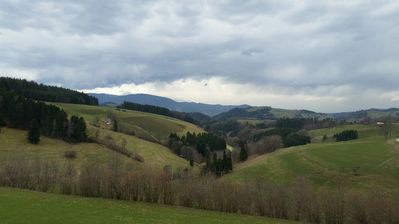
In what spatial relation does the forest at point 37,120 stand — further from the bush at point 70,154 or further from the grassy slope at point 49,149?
the bush at point 70,154

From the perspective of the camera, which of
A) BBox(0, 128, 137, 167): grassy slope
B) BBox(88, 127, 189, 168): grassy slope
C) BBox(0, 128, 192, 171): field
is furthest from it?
BBox(88, 127, 189, 168): grassy slope

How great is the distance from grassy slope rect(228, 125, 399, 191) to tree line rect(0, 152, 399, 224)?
4444 centimetres

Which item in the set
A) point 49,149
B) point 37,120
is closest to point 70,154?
point 49,149

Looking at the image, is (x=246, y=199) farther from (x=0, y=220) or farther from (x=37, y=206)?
(x=0, y=220)

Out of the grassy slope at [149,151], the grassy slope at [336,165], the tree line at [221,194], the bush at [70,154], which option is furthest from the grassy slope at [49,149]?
the grassy slope at [336,165]

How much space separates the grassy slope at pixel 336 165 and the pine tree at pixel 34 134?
62.3 meters

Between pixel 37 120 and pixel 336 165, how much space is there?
100 metres

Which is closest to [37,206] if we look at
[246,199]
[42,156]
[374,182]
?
[246,199]

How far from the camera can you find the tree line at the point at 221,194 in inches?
2876

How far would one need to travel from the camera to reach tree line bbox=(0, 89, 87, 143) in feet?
492

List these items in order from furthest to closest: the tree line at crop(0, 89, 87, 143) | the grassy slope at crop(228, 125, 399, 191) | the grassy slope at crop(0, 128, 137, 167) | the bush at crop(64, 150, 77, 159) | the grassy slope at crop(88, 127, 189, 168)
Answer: the grassy slope at crop(88, 127, 189, 168) → the tree line at crop(0, 89, 87, 143) → the bush at crop(64, 150, 77, 159) → the grassy slope at crop(0, 128, 137, 167) → the grassy slope at crop(228, 125, 399, 191)

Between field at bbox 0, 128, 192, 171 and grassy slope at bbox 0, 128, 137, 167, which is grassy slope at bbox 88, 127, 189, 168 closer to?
field at bbox 0, 128, 192, 171

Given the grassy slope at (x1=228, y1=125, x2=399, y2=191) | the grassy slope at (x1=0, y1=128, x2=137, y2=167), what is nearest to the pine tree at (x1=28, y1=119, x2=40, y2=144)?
the grassy slope at (x1=0, y1=128, x2=137, y2=167)

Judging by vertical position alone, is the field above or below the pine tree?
below
